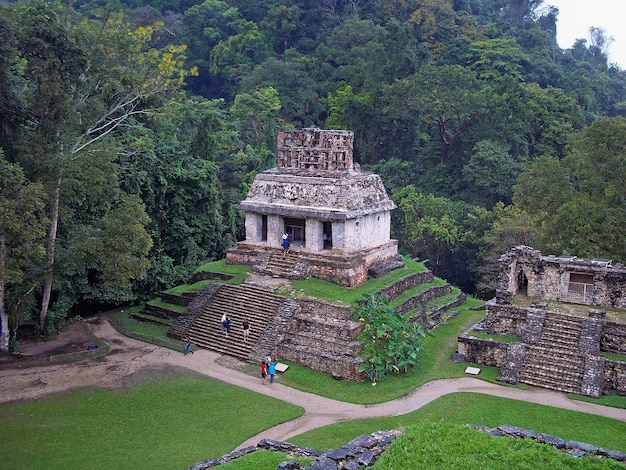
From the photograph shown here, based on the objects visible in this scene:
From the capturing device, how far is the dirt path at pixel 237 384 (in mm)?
15109

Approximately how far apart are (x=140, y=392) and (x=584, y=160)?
1926cm

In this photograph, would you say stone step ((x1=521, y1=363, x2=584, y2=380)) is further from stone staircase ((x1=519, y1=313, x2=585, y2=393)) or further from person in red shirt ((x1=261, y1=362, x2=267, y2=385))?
person in red shirt ((x1=261, y1=362, x2=267, y2=385))

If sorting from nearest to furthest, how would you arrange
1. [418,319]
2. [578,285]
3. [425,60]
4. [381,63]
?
1. [578,285]
2. [418,319]
3. [381,63]
4. [425,60]

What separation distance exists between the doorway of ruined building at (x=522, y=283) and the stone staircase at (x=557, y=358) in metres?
2.84

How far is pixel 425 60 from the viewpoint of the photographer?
46406 millimetres

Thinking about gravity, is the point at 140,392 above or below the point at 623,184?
below

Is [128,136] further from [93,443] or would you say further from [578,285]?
[578,285]

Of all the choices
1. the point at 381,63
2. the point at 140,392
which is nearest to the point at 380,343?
the point at 140,392

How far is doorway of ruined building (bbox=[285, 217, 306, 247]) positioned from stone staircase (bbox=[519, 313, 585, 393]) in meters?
9.62

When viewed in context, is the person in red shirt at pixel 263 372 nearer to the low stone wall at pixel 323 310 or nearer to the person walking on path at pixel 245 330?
the person walking on path at pixel 245 330

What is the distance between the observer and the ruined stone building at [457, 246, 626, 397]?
1666 centimetres

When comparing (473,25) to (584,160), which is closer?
(584,160)

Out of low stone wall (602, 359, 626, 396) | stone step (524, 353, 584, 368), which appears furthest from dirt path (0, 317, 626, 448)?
low stone wall (602, 359, 626, 396)

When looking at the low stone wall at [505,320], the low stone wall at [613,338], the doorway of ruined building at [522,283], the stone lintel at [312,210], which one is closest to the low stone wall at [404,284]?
the stone lintel at [312,210]
